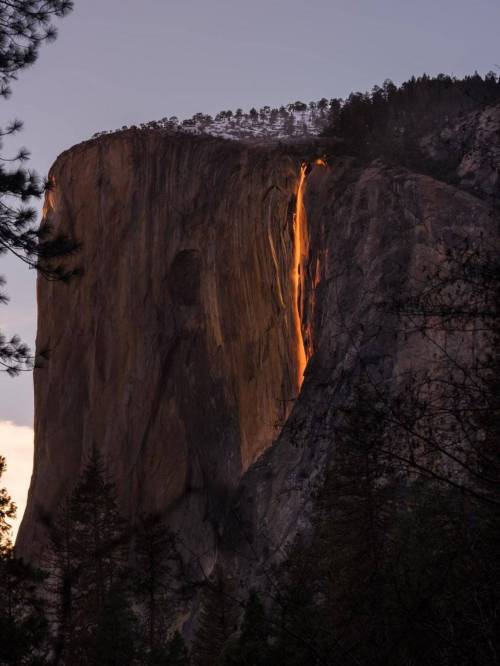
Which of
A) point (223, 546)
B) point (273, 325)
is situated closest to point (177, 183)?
point (273, 325)

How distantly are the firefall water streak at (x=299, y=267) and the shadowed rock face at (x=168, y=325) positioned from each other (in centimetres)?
59

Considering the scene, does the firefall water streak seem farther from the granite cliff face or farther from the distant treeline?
the distant treeline

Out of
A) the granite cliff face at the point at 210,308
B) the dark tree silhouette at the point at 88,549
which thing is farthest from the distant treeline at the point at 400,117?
the dark tree silhouette at the point at 88,549

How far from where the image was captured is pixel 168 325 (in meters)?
52.7

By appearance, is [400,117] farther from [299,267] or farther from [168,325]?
[168,325]

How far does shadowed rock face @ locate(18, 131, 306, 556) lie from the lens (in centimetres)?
4556

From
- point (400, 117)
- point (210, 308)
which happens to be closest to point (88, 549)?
point (210, 308)

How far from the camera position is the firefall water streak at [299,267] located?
41.2 m

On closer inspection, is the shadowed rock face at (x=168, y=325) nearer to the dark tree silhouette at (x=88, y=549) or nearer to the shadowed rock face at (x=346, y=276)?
the shadowed rock face at (x=346, y=276)

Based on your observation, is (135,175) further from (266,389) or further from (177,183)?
(266,389)

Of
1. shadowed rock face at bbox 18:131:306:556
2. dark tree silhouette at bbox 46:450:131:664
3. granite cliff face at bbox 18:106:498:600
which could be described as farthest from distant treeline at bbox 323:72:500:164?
dark tree silhouette at bbox 46:450:131:664

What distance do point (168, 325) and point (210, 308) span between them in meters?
3.94

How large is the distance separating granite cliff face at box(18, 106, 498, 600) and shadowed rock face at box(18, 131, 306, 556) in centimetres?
11

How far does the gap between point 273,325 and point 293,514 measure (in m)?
16.3
